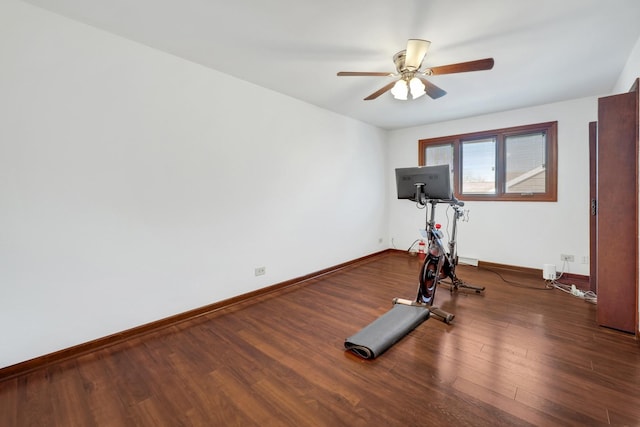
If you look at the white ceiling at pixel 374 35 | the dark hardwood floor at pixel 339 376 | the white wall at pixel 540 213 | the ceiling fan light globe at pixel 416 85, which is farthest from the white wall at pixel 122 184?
the white wall at pixel 540 213

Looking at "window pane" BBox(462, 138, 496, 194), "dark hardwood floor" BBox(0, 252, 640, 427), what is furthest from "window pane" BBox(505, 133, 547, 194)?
"dark hardwood floor" BBox(0, 252, 640, 427)

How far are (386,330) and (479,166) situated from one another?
12.0 ft

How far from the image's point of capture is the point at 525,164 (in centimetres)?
433

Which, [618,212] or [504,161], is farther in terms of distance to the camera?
[504,161]

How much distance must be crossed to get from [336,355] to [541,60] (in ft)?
11.1

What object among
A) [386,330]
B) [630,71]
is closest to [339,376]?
[386,330]

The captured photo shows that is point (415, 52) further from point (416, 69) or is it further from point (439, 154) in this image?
point (439, 154)

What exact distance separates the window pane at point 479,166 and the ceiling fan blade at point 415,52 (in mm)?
3026

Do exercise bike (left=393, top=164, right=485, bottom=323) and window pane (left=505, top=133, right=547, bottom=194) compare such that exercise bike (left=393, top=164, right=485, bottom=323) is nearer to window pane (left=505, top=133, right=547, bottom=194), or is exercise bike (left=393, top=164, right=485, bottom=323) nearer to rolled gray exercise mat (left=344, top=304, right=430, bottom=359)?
rolled gray exercise mat (left=344, top=304, right=430, bottom=359)

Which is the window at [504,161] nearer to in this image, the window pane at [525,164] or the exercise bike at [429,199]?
the window pane at [525,164]

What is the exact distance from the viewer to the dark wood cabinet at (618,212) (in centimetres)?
241

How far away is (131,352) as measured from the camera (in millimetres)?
2250

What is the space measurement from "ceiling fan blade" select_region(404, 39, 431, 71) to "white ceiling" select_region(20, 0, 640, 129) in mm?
195

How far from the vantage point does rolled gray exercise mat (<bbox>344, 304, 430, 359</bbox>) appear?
7.18 feet
